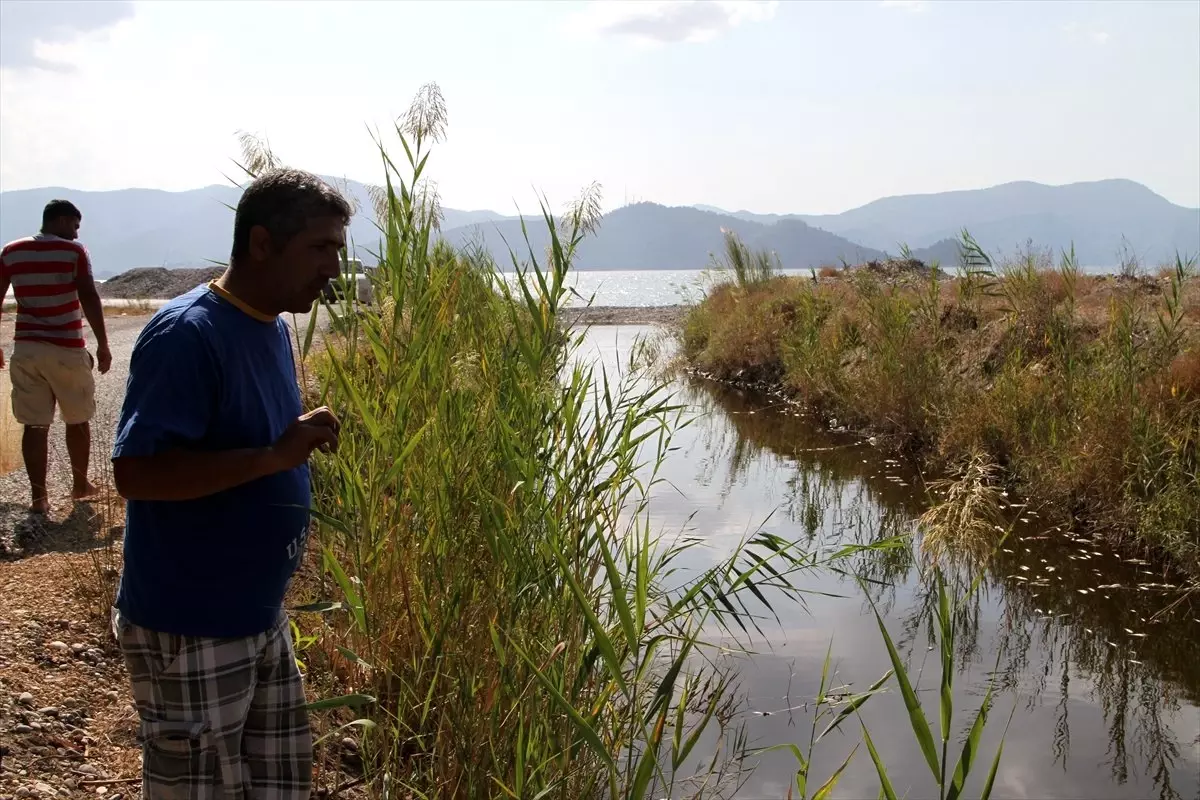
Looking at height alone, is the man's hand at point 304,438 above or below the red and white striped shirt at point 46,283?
below

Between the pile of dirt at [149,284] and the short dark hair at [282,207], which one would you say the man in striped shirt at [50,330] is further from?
the pile of dirt at [149,284]

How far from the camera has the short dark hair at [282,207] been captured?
78.2 inches

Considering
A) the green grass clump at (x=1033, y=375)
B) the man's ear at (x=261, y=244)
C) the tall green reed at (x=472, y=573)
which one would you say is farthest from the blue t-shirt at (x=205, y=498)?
the green grass clump at (x=1033, y=375)

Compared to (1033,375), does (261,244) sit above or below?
above

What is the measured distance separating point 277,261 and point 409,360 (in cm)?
137

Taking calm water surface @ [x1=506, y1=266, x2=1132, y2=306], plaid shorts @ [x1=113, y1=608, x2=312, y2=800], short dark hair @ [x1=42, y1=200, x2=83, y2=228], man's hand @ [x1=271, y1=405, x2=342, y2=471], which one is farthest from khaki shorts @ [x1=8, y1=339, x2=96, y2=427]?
man's hand @ [x1=271, y1=405, x2=342, y2=471]

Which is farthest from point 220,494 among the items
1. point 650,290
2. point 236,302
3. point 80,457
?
point 650,290

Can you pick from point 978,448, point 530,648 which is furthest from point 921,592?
point 530,648

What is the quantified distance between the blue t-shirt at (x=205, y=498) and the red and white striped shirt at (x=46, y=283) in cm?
415

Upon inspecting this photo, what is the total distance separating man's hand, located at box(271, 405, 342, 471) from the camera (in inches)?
77.4

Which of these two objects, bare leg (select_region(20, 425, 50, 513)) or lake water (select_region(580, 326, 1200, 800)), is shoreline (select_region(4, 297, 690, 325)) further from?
bare leg (select_region(20, 425, 50, 513))

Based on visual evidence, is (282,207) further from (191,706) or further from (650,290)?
(650,290)

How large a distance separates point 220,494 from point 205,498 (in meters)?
0.03

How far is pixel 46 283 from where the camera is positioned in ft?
18.6
